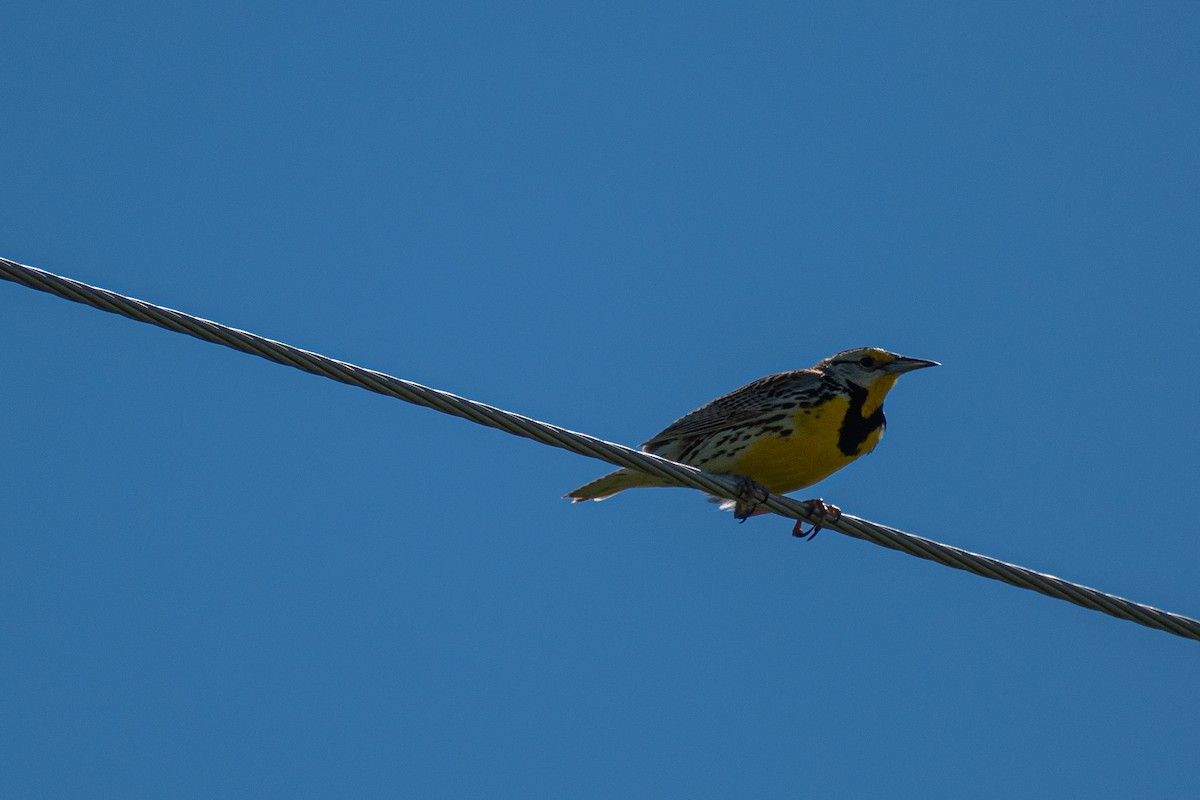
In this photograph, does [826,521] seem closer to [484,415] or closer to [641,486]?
[484,415]

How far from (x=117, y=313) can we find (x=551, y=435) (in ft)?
3.67

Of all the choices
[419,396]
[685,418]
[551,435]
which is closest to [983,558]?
[551,435]

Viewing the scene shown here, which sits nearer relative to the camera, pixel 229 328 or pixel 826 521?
pixel 229 328

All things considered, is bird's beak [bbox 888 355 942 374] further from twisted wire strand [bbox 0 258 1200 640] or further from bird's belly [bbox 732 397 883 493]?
twisted wire strand [bbox 0 258 1200 640]

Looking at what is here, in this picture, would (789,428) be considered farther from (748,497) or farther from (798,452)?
(748,497)

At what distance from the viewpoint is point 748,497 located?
19.2ft

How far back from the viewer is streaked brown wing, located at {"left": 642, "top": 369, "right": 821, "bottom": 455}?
6633 millimetres

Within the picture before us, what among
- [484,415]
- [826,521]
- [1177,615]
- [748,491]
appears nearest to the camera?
[484,415]

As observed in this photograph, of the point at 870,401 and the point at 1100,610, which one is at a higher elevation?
the point at 870,401

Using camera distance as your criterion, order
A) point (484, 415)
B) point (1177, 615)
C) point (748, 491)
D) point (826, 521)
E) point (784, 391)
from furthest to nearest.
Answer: point (784, 391)
point (748, 491)
point (826, 521)
point (1177, 615)
point (484, 415)

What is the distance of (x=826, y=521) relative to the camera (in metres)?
4.64

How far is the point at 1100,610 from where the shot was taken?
14.1 ft

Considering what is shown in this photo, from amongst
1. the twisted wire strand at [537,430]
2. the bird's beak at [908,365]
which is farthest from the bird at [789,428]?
the twisted wire strand at [537,430]

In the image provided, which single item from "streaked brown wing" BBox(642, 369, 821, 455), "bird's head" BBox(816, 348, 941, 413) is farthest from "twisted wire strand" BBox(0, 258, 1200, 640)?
"bird's head" BBox(816, 348, 941, 413)
